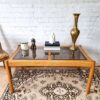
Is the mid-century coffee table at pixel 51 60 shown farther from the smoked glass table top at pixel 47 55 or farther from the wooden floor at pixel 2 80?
the wooden floor at pixel 2 80

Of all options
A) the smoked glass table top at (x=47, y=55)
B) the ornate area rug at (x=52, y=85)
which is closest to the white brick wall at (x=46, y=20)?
the smoked glass table top at (x=47, y=55)

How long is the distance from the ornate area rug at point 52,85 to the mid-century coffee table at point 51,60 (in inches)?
4.5

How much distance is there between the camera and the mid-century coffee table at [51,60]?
164cm

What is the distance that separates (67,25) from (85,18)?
0.99 feet

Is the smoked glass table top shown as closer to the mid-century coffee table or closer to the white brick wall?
the mid-century coffee table

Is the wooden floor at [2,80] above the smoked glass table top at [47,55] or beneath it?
beneath

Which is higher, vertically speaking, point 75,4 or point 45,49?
point 75,4

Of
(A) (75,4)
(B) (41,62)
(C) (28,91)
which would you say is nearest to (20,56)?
(B) (41,62)

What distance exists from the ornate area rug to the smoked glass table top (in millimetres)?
425

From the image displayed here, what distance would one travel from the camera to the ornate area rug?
5.57 ft

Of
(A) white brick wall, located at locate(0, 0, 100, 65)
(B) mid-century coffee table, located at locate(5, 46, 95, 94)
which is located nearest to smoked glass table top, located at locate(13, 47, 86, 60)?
(B) mid-century coffee table, located at locate(5, 46, 95, 94)

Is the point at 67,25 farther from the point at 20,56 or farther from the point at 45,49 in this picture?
the point at 20,56

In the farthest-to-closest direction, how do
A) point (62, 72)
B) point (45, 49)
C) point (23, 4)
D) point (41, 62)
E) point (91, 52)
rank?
point (91, 52) → point (62, 72) → point (23, 4) → point (45, 49) → point (41, 62)

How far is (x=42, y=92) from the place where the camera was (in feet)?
5.82
